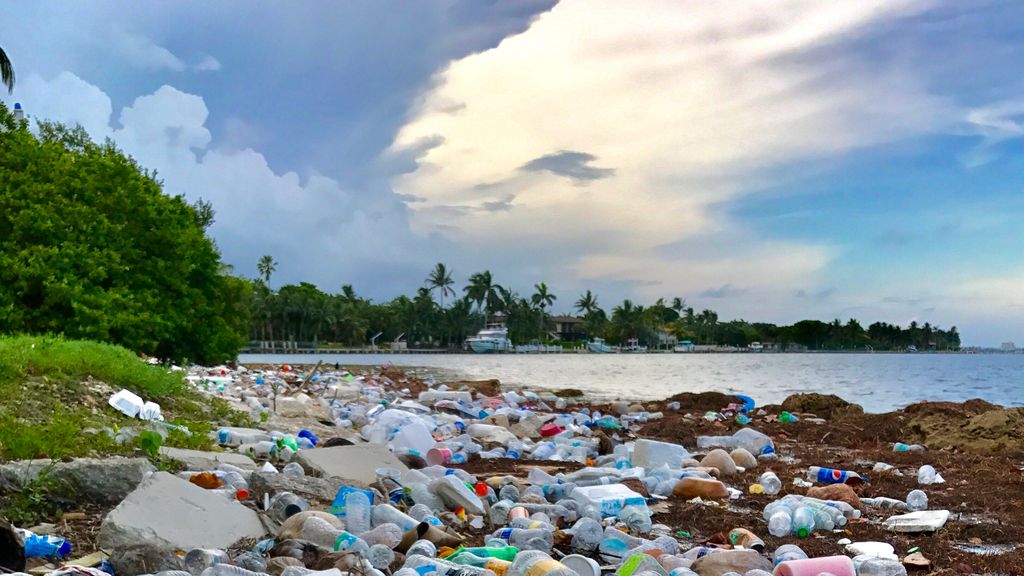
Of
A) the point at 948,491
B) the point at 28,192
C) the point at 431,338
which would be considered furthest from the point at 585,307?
the point at 948,491

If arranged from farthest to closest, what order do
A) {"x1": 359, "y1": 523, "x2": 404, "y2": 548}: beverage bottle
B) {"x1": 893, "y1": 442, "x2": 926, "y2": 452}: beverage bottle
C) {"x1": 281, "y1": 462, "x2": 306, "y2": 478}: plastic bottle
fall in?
1. {"x1": 893, "y1": 442, "x2": 926, "y2": 452}: beverage bottle
2. {"x1": 281, "y1": 462, "x2": 306, "y2": 478}: plastic bottle
3. {"x1": 359, "y1": 523, "x2": 404, "y2": 548}: beverage bottle

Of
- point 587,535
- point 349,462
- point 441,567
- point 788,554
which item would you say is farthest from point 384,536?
point 788,554

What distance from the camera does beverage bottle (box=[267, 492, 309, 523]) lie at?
4613 millimetres

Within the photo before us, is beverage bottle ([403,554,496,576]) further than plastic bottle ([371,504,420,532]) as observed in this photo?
No

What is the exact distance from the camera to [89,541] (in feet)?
13.2

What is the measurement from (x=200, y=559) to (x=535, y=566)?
1.47 m

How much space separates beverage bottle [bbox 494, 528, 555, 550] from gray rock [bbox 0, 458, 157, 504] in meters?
2.12

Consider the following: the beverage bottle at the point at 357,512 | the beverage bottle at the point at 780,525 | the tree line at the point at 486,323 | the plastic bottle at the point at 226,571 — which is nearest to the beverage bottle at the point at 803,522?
the beverage bottle at the point at 780,525

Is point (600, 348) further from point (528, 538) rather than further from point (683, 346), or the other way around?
point (528, 538)

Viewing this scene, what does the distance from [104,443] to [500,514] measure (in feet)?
9.70

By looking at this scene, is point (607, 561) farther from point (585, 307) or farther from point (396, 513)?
point (585, 307)

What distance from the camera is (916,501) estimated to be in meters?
6.16

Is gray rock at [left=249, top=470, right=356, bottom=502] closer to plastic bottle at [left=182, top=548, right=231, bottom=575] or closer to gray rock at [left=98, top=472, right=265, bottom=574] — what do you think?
gray rock at [left=98, top=472, right=265, bottom=574]

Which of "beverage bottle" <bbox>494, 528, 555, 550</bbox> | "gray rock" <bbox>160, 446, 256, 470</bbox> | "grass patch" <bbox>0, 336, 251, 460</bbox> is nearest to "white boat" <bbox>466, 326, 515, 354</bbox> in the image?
"grass patch" <bbox>0, 336, 251, 460</bbox>
